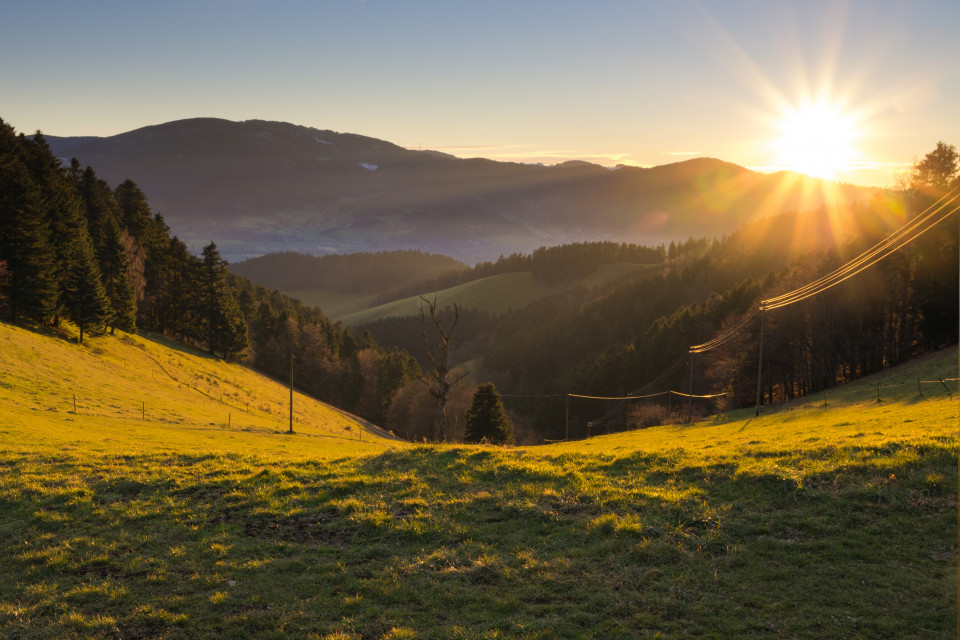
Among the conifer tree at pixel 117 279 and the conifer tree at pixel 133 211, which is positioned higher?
the conifer tree at pixel 133 211

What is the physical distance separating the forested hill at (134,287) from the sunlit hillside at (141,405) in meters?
5.12

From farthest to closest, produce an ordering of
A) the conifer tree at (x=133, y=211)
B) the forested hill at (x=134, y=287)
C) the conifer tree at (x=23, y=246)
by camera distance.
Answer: the conifer tree at (x=133, y=211), the forested hill at (x=134, y=287), the conifer tree at (x=23, y=246)

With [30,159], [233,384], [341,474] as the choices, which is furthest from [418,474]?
[30,159]

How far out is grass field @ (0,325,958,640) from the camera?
8.66m

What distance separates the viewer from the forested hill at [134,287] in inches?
2190

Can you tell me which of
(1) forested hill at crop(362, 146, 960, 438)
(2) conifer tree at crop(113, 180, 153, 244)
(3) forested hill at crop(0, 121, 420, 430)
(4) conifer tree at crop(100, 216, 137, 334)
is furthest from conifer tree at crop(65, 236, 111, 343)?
(1) forested hill at crop(362, 146, 960, 438)

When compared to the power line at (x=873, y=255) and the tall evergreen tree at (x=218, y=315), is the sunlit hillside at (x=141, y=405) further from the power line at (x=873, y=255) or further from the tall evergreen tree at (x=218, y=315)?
the power line at (x=873, y=255)

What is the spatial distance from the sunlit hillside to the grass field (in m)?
8.45

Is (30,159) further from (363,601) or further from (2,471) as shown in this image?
(363,601)

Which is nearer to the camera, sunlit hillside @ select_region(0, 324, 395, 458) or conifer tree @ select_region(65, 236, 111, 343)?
sunlit hillside @ select_region(0, 324, 395, 458)

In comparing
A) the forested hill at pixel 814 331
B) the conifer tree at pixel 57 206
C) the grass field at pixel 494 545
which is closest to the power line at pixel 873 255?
the forested hill at pixel 814 331

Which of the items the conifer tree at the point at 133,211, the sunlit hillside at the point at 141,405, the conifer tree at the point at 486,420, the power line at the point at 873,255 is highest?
the conifer tree at the point at 133,211

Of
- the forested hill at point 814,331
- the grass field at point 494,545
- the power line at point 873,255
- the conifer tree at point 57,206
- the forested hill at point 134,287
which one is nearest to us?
the grass field at point 494,545

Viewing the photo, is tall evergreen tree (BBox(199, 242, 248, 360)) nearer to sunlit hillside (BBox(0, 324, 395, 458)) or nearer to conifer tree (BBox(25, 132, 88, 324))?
sunlit hillside (BBox(0, 324, 395, 458))
